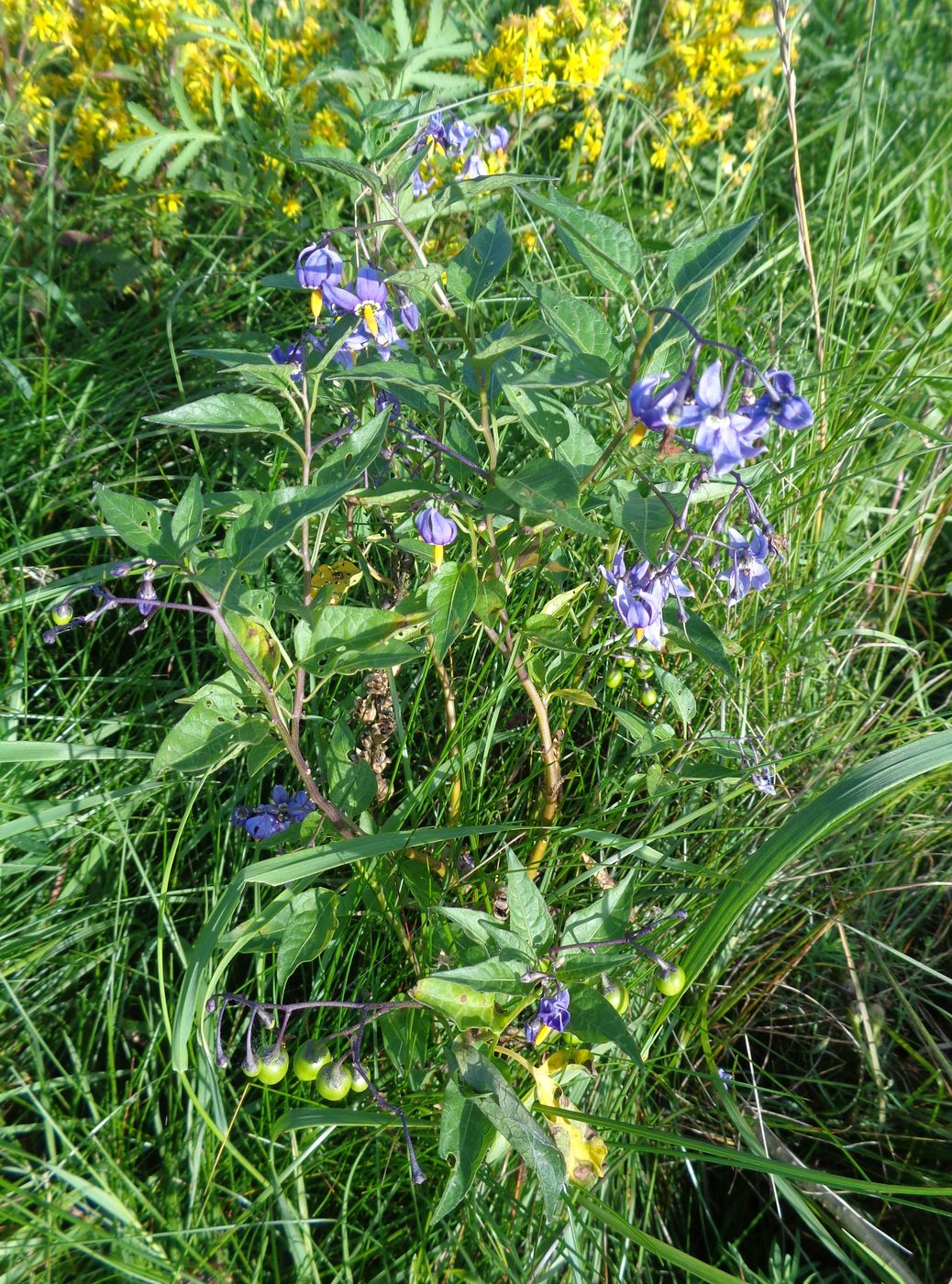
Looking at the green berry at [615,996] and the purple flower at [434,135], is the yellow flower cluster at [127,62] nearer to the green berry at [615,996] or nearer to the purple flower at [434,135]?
the purple flower at [434,135]

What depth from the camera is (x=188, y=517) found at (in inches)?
44.3

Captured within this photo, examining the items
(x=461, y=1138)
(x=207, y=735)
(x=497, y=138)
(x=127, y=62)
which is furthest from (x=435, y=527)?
(x=127, y=62)

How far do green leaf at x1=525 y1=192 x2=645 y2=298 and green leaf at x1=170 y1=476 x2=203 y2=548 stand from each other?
488 mm

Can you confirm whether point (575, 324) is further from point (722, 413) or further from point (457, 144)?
point (457, 144)

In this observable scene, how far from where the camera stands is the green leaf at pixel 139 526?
3.55 ft

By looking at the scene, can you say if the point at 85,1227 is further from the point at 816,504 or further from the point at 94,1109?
the point at 816,504

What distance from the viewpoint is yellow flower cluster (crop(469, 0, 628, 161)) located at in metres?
2.22

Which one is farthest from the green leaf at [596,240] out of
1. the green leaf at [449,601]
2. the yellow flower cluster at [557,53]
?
the yellow flower cluster at [557,53]

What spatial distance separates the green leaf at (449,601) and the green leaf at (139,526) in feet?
0.98

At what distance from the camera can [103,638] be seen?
1.93 meters

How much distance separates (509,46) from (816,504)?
1294mm

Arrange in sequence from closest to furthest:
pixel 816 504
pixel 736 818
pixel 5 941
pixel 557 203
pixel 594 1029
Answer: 1. pixel 557 203
2. pixel 594 1029
3. pixel 5 941
4. pixel 736 818
5. pixel 816 504

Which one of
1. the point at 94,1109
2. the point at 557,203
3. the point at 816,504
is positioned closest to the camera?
the point at 557,203

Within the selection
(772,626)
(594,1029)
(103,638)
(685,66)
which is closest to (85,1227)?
(594,1029)
